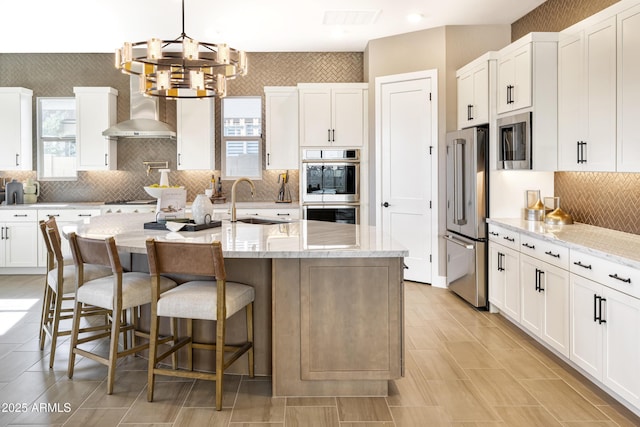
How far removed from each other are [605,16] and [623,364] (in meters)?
2.23

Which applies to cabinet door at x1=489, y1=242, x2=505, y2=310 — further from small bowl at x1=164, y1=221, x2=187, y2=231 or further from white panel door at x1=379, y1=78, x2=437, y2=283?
small bowl at x1=164, y1=221, x2=187, y2=231

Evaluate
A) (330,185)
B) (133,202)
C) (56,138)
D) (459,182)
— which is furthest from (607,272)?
(56,138)

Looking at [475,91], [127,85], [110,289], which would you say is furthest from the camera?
[127,85]

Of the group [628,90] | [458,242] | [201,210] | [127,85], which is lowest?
[458,242]

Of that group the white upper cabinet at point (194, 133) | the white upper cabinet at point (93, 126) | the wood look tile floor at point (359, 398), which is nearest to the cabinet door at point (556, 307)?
the wood look tile floor at point (359, 398)

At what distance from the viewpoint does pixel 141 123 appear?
634 cm

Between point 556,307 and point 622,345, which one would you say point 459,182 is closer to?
point 556,307

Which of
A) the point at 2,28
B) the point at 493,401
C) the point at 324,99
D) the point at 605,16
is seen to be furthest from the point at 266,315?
the point at 2,28

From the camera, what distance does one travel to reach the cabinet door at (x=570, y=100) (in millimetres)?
3789

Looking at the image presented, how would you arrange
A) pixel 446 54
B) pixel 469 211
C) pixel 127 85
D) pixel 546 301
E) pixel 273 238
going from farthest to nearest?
pixel 127 85
pixel 446 54
pixel 469 211
pixel 546 301
pixel 273 238

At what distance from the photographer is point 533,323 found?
3.86 metres

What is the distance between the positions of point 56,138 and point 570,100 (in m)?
6.29

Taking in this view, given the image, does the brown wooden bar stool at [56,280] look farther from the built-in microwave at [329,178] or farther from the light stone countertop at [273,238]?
the built-in microwave at [329,178]

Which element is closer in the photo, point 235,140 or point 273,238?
point 273,238
